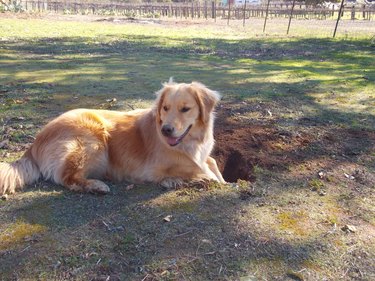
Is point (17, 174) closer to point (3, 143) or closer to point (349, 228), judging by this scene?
point (3, 143)

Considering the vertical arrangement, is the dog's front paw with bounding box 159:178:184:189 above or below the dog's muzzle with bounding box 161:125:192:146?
below

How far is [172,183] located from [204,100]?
1.02 meters

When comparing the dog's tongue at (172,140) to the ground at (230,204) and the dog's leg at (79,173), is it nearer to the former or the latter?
the ground at (230,204)

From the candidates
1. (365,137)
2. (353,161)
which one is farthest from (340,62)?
(353,161)

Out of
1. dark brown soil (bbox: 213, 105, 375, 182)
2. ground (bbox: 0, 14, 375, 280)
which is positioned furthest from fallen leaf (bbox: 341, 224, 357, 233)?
dark brown soil (bbox: 213, 105, 375, 182)

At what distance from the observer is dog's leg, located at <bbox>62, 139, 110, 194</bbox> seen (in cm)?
404

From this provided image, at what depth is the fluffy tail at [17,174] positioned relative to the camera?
12.9 ft

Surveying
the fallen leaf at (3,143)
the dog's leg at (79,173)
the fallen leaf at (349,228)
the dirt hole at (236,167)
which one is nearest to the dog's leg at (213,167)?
the dirt hole at (236,167)

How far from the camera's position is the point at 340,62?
45.1 ft

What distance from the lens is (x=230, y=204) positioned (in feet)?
12.7

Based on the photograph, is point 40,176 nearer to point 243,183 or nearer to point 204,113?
point 204,113

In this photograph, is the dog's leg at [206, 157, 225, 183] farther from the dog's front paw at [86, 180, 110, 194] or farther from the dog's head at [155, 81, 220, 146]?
the dog's front paw at [86, 180, 110, 194]

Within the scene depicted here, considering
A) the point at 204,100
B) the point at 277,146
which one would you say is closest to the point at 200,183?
the point at 204,100

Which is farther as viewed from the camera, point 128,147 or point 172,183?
point 128,147
